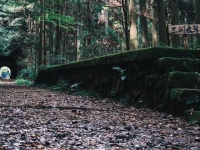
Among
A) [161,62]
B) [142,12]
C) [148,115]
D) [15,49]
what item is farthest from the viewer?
[15,49]

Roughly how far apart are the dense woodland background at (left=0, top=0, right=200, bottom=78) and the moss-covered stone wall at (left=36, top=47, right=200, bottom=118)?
1.63 metres

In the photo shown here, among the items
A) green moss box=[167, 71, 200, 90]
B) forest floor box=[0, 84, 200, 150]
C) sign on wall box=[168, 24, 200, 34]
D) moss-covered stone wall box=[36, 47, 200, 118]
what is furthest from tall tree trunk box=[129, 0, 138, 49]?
forest floor box=[0, 84, 200, 150]

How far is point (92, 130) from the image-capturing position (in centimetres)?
482

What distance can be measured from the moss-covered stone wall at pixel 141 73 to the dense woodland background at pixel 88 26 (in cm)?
163

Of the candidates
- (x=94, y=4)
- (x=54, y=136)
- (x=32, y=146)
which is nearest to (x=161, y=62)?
(x=54, y=136)

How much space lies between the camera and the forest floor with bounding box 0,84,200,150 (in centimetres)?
385

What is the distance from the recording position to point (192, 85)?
7145 mm

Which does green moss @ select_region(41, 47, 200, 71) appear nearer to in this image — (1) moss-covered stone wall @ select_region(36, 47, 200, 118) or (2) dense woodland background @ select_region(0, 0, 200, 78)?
(1) moss-covered stone wall @ select_region(36, 47, 200, 118)

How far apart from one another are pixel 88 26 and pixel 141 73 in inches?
607

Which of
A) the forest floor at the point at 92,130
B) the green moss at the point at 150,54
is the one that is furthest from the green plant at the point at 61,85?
the forest floor at the point at 92,130

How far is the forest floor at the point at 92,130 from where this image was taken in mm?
3852

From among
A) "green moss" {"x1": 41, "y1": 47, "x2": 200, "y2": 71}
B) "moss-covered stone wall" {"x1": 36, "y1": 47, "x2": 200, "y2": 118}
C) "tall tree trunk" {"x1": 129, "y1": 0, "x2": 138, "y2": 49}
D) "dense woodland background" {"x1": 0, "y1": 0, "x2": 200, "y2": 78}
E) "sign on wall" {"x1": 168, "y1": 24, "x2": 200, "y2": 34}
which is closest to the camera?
"moss-covered stone wall" {"x1": 36, "y1": 47, "x2": 200, "y2": 118}

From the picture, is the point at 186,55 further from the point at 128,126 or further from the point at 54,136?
the point at 54,136

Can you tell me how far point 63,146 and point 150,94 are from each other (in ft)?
14.8
